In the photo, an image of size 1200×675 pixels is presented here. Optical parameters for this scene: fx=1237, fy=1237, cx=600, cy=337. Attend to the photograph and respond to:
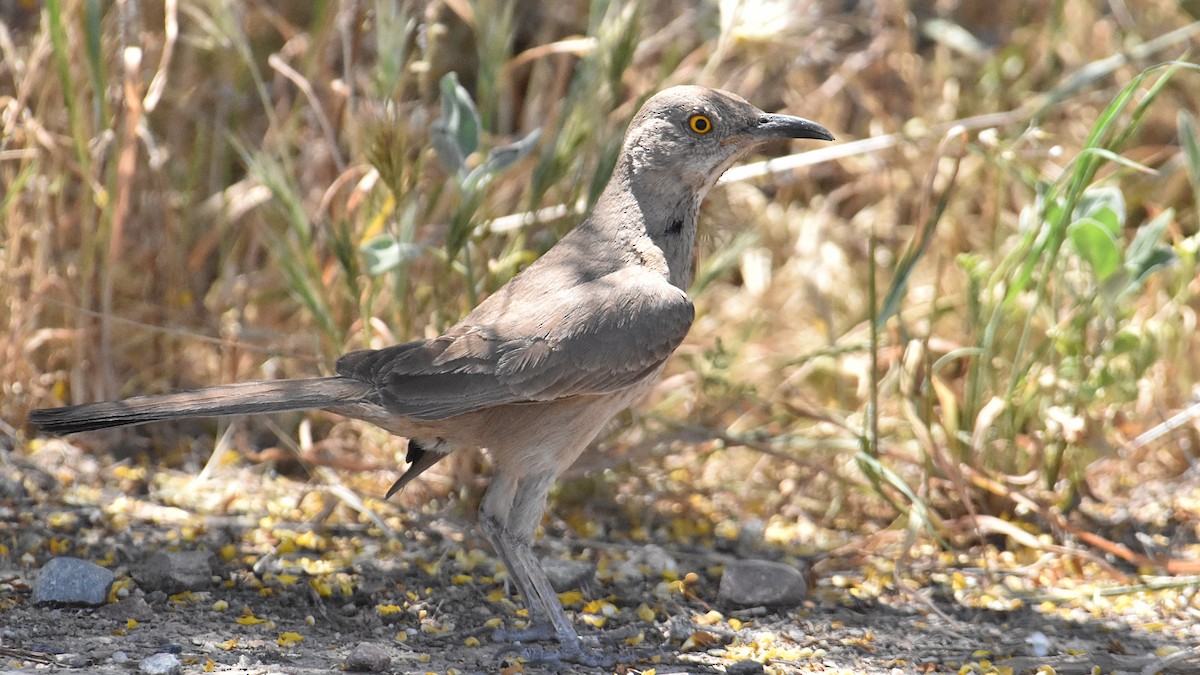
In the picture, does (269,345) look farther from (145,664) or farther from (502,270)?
(145,664)

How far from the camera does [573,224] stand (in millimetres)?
4305

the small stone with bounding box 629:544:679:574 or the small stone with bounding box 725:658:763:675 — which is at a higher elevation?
the small stone with bounding box 725:658:763:675

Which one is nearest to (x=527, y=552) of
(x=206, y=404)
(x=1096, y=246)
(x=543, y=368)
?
(x=543, y=368)

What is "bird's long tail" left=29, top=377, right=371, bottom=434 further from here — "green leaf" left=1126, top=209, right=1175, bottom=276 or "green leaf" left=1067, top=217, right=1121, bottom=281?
"green leaf" left=1126, top=209, right=1175, bottom=276

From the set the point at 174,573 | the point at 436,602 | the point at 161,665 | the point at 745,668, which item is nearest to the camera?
the point at 161,665

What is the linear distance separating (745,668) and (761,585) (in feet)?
1.81

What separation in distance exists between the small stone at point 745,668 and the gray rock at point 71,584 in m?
1.71

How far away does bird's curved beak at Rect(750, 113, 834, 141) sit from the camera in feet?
12.5

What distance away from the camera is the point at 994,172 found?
5.55 metres

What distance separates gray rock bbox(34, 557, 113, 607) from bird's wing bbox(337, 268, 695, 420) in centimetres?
87

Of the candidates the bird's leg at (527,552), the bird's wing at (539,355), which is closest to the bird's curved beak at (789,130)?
the bird's wing at (539,355)

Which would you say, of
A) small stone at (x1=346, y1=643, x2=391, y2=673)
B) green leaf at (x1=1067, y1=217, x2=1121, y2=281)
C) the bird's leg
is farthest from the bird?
green leaf at (x1=1067, y1=217, x2=1121, y2=281)

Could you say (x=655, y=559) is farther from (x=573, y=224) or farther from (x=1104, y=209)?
(x=1104, y=209)

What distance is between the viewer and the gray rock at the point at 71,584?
3.33m
